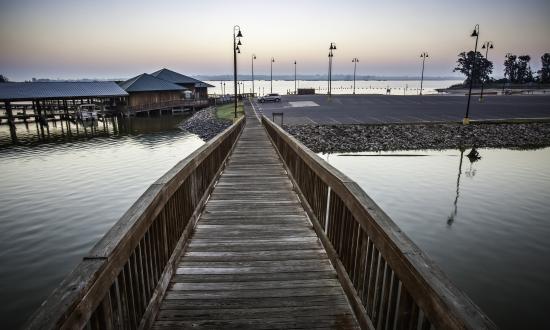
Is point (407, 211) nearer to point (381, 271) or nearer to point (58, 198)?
point (381, 271)

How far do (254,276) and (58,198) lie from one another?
14763mm

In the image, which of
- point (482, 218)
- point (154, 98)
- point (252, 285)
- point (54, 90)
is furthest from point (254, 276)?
point (154, 98)

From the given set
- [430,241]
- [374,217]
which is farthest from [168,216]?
[430,241]

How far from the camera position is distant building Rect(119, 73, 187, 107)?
182 ft

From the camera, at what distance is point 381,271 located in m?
2.76

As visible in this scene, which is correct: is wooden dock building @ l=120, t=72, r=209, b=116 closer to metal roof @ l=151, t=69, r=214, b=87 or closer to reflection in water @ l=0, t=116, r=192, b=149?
metal roof @ l=151, t=69, r=214, b=87

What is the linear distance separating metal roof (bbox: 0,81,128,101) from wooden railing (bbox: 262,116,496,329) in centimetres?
5320

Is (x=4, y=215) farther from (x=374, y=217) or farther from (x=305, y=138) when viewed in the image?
(x=305, y=138)

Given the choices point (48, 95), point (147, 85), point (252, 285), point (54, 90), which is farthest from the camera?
point (147, 85)

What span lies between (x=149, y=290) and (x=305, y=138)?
2415 cm

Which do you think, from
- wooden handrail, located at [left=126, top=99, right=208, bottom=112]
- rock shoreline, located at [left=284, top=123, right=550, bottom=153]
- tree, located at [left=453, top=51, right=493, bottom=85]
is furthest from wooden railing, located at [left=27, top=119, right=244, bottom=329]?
tree, located at [left=453, top=51, right=493, bottom=85]

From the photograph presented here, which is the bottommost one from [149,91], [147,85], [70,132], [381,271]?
[70,132]

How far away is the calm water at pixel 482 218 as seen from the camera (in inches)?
308

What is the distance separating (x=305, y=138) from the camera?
26734 millimetres
